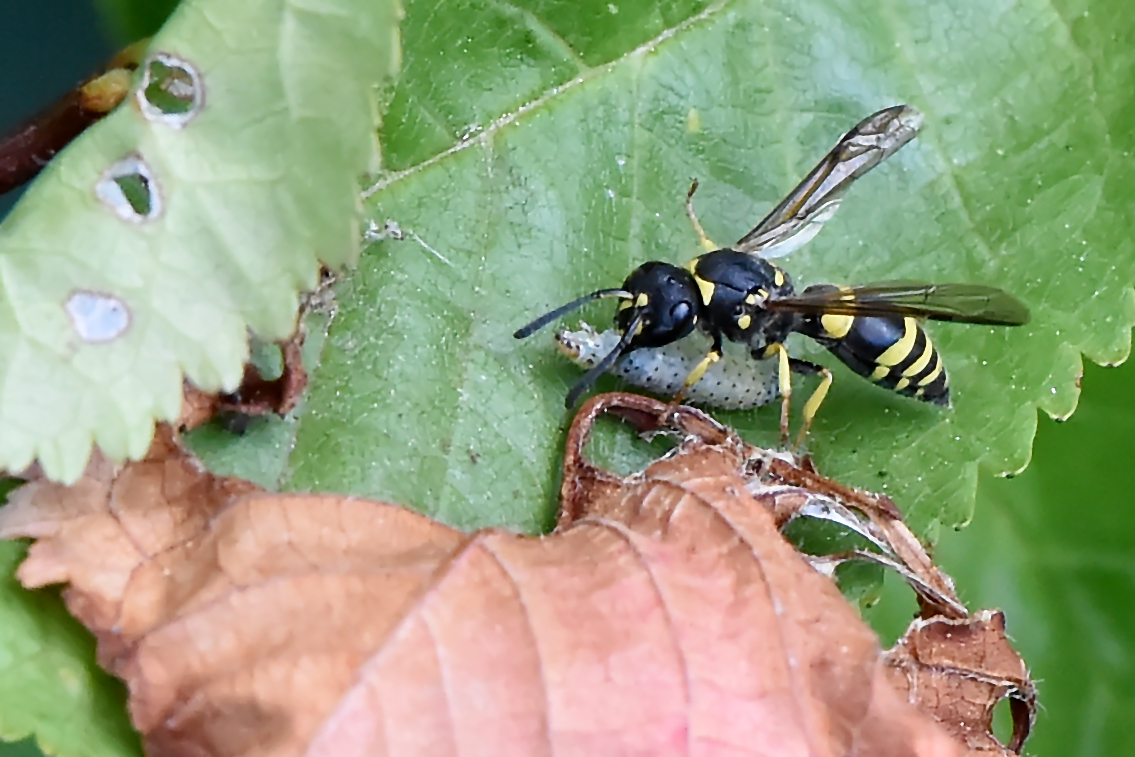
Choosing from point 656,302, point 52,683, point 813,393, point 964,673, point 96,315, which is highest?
point 96,315

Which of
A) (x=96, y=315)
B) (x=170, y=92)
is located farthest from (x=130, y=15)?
(x=96, y=315)

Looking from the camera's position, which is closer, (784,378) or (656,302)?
(656,302)

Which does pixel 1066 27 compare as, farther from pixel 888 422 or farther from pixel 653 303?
pixel 653 303

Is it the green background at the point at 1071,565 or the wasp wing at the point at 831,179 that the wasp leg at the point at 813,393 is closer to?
the wasp wing at the point at 831,179

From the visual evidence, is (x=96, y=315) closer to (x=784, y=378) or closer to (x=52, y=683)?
(x=52, y=683)

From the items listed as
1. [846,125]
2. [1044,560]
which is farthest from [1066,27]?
[1044,560]

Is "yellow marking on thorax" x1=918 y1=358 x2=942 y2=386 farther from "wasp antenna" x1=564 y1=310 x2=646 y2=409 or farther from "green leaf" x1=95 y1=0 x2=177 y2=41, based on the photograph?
"green leaf" x1=95 y1=0 x2=177 y2=41
